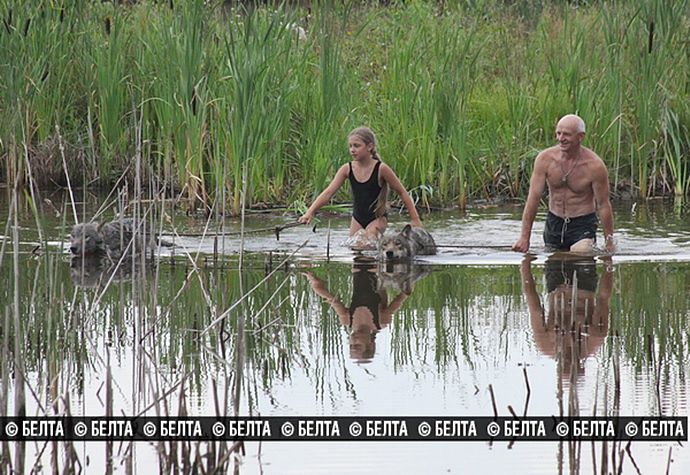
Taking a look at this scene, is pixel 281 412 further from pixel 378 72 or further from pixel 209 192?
pixel 378 72

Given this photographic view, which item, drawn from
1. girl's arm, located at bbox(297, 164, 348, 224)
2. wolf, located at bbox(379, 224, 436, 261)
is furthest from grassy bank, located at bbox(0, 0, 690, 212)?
wolf, located at bbox(379, 224, 436, 261)

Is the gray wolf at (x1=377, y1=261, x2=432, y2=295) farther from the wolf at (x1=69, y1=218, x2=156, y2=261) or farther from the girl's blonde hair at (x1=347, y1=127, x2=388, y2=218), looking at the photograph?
the wolf at (x1=69, y1=218, x2=156, y2=261)

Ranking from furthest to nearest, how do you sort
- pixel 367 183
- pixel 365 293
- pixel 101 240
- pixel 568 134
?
1. pixel 367 183
2. pixel 568 134
3. pixel 101 240
4. pixel 365 293

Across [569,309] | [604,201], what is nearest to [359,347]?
Result: [569,309]

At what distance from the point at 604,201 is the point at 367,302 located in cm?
311

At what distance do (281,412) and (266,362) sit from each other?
1051mm

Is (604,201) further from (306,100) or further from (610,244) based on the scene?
(306,100)

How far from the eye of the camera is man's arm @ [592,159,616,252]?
36.1 feet

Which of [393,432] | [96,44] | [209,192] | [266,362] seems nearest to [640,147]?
[209,192]

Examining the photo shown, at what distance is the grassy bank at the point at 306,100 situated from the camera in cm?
1248

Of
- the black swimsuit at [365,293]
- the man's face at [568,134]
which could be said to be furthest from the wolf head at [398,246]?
the man's face at [568,134]

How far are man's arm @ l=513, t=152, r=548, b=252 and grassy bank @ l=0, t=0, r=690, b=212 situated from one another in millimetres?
1960

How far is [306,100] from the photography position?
13.8 metres

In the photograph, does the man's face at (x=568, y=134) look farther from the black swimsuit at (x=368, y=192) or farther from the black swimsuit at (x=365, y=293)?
the black swimsuit at (x=365, y=293)
